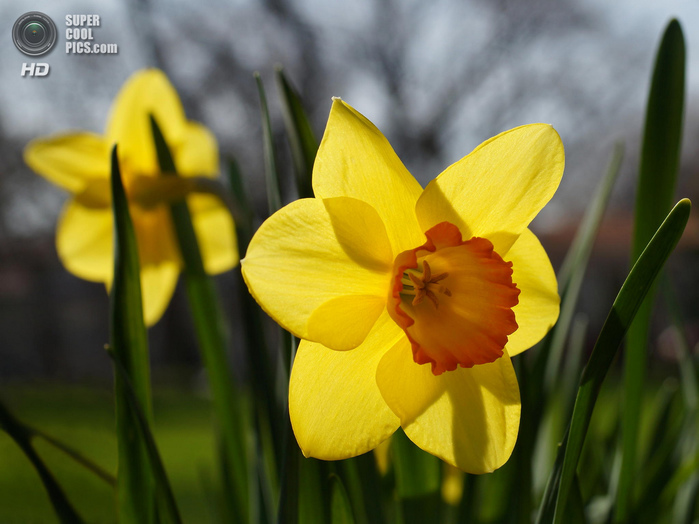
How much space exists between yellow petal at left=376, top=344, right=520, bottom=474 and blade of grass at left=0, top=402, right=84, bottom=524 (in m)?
0.34

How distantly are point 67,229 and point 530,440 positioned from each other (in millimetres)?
672

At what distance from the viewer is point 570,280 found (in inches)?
25.5

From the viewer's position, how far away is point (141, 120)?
0.79 meters

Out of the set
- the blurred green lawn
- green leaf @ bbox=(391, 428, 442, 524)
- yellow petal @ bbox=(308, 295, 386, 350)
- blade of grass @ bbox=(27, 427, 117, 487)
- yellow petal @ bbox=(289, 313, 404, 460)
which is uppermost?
yellow petal @ bbox=(308, 295, 386, 350)

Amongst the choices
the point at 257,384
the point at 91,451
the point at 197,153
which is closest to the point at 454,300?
the point at 257,384

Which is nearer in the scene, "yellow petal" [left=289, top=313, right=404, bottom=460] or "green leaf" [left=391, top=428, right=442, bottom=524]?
"yellow petal" [left=289, top=313, right=404, bottom=460]

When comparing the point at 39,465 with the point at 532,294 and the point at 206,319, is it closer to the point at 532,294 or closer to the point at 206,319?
the point at 206,319

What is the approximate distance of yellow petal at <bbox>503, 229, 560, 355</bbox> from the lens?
406 mm

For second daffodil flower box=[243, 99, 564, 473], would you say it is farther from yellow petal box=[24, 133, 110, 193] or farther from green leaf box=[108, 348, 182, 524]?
yellow petal box=[24, 133, 110, 193]

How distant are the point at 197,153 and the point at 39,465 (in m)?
0.49

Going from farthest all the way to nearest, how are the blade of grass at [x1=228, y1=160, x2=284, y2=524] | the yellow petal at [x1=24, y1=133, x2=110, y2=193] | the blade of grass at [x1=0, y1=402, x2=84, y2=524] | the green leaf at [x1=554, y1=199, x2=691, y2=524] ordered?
the yellow petal at [x1=24, y1=133, x2=110, y2=193] → the blade of grass at [x1=228, y1=160, x2=284, y2=524] → the blade of grass at [x1=0, y1=402, x2=84, y2=524] → the green leaf at [x1=554, y1=199, x2=691, y2=524]

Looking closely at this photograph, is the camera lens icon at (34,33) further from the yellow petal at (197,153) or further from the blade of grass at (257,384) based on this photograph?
the blade of grass at (257,384)

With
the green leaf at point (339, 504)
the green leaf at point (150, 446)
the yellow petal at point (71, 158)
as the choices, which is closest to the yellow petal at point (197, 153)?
the yellow petal at point (71, 158)

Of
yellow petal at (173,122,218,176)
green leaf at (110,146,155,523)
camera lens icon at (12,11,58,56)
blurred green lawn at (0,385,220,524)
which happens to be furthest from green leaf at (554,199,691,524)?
camera lens icon at (12,11,58,56)
